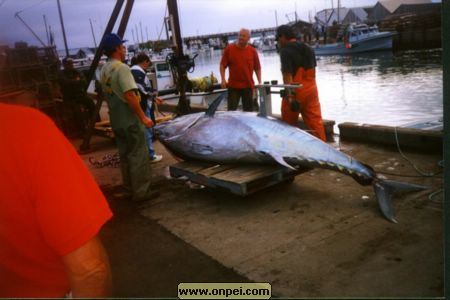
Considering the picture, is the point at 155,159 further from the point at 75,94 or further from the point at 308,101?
the point at 75,94

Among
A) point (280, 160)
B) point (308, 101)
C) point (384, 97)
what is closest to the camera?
point (280, 160)

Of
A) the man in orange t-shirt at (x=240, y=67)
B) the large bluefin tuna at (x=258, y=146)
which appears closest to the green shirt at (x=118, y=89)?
the large bluefin tuna at (x=258, y=146)

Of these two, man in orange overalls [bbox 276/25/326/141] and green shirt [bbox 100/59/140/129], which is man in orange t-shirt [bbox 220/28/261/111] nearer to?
man in orange overalls [bbox 276/25/326/141]

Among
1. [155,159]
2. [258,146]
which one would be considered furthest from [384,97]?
[258,146]

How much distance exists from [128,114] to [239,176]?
1.51 meters

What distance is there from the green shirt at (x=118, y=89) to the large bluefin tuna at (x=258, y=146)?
0.68 metres

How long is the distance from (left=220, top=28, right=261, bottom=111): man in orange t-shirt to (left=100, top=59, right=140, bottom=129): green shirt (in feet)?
9.59

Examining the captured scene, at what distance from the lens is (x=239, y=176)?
4.33 m

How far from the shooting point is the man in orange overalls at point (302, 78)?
582 cm

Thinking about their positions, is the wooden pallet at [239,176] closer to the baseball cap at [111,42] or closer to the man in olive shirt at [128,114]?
the man in olive shirt at [128,114]

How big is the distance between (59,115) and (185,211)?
6.02 meters

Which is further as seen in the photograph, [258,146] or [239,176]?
[258,146]

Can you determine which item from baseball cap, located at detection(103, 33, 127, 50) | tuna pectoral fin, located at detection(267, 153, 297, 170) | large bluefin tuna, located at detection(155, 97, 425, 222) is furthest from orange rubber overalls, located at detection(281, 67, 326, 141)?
baseball cap, located at detection(103, 33, 127, 50)

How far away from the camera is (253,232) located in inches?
148
